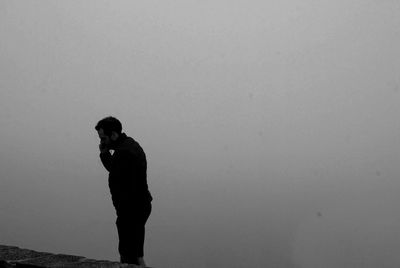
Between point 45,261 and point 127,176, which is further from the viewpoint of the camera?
point 127,176

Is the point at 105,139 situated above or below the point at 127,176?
above

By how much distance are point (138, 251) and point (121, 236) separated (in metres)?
0.13

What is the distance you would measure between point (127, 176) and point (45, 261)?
0.73 meters

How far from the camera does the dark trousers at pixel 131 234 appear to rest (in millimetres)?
2783

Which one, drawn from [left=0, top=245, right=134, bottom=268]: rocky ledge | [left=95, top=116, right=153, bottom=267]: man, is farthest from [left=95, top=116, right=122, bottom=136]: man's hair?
[left=0, top=245, right=134, bottom=268]: rocky ledge

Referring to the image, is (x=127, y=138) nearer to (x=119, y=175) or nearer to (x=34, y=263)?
(x=119, y=175)

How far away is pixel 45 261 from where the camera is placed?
2.18m

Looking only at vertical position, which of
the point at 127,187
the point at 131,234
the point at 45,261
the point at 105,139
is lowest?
the point at 45,261

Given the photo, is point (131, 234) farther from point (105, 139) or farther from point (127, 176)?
point (105, 139)

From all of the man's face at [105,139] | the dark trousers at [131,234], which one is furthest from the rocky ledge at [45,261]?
the man's face at [105,139]

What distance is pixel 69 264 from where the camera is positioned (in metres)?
2.18

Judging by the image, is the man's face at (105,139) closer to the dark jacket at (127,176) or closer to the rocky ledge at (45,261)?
the dark jacket at (127,176)

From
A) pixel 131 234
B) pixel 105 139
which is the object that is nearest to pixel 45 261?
pixel 131 234

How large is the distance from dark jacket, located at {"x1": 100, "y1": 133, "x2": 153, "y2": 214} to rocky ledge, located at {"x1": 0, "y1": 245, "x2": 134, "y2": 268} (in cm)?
52
